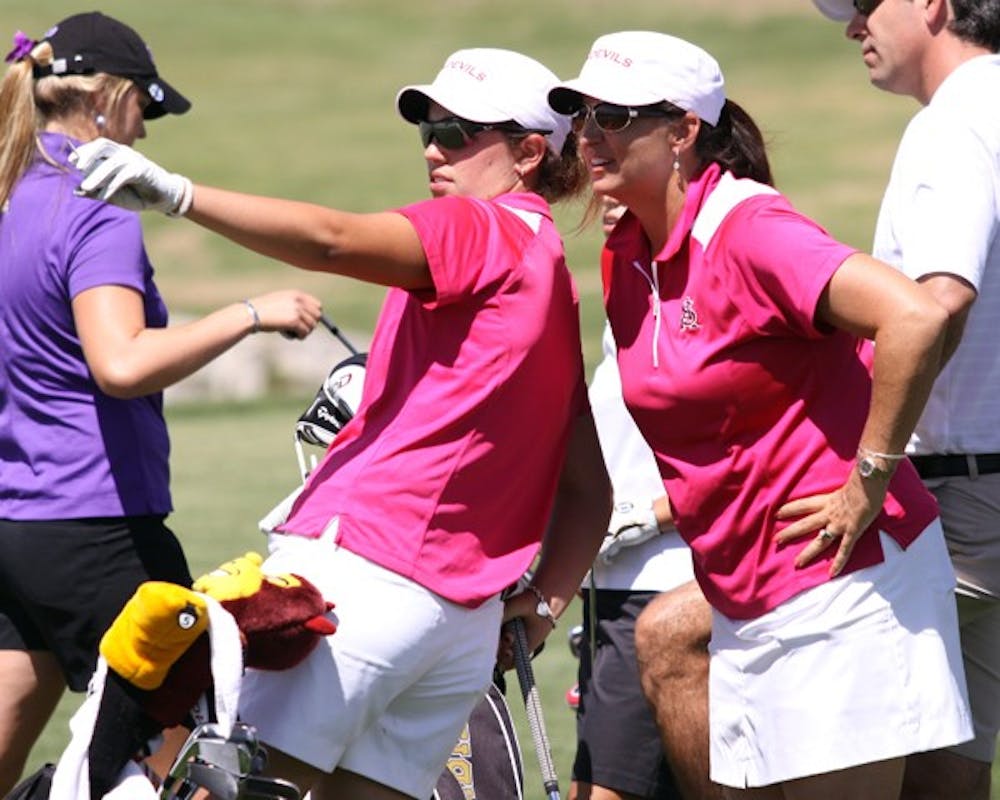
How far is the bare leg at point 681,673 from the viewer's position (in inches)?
205

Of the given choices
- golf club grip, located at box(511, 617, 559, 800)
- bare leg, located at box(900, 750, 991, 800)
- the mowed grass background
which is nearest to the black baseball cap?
golf club grip, located at box(511, 617, 559, 800)

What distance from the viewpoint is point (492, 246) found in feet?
14.1

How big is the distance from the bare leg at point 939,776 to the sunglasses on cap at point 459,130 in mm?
1772

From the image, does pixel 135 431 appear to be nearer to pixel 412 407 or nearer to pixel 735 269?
pixel 412 407

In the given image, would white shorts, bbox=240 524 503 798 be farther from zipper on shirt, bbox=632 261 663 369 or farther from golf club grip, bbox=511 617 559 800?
zipper on shirt, bbox=632 261 663 369

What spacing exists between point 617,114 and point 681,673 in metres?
1.49

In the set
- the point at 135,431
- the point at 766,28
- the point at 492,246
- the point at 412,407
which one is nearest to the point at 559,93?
the point at 492,246

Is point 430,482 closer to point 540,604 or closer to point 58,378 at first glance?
point 540,604

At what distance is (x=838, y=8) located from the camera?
5254 mm

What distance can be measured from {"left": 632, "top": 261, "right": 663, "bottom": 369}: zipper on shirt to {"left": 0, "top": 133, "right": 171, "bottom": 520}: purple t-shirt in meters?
1.32

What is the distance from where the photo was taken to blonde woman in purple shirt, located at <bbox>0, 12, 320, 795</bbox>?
16.9 feet

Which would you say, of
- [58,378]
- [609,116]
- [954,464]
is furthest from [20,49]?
[954,464]

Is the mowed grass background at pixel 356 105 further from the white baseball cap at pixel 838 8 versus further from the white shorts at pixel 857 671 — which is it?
the white shorts at pixel 857 671

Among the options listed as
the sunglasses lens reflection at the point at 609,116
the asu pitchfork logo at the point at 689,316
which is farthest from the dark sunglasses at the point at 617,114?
the asu pitchfork logo at the point at 689,316
